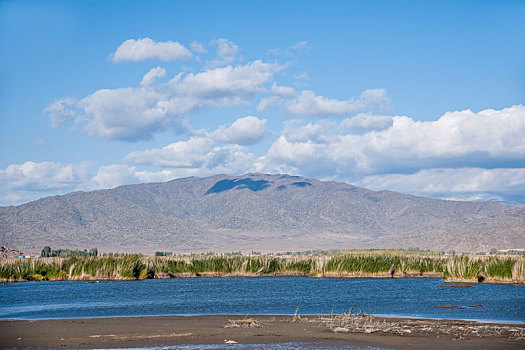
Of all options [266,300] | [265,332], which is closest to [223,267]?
[266,300]

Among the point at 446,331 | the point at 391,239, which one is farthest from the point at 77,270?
the point at 391,239

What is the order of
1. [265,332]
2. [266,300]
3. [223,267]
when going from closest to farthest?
[265,332] < [266,300] < [223,267]

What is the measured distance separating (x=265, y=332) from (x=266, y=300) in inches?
505

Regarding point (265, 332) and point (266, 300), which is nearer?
point (265, 332)

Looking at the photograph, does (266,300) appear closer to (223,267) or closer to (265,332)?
(265,332)

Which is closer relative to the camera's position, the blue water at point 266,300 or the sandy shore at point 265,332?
the sandy shore at point 265,332

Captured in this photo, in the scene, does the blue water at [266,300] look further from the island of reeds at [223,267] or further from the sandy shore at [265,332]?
the island of reeds at [223,267]

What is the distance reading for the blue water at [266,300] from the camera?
102ft

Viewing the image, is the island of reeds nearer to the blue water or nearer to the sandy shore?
the blue water

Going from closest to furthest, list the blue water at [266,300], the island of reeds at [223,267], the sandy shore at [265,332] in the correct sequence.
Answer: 1. the sandy shore at [265,332]
2. the blue water at [266,300]
3. the island of reeds at [223,267]

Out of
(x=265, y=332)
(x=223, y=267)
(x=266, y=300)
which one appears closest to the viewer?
(x=265, y=332)

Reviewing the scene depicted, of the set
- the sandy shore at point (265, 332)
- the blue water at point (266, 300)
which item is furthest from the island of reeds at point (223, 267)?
the sandy shore at point (265, 332)

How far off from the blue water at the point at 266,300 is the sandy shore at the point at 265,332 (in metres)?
3.24

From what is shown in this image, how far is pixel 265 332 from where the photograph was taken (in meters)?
24.0
